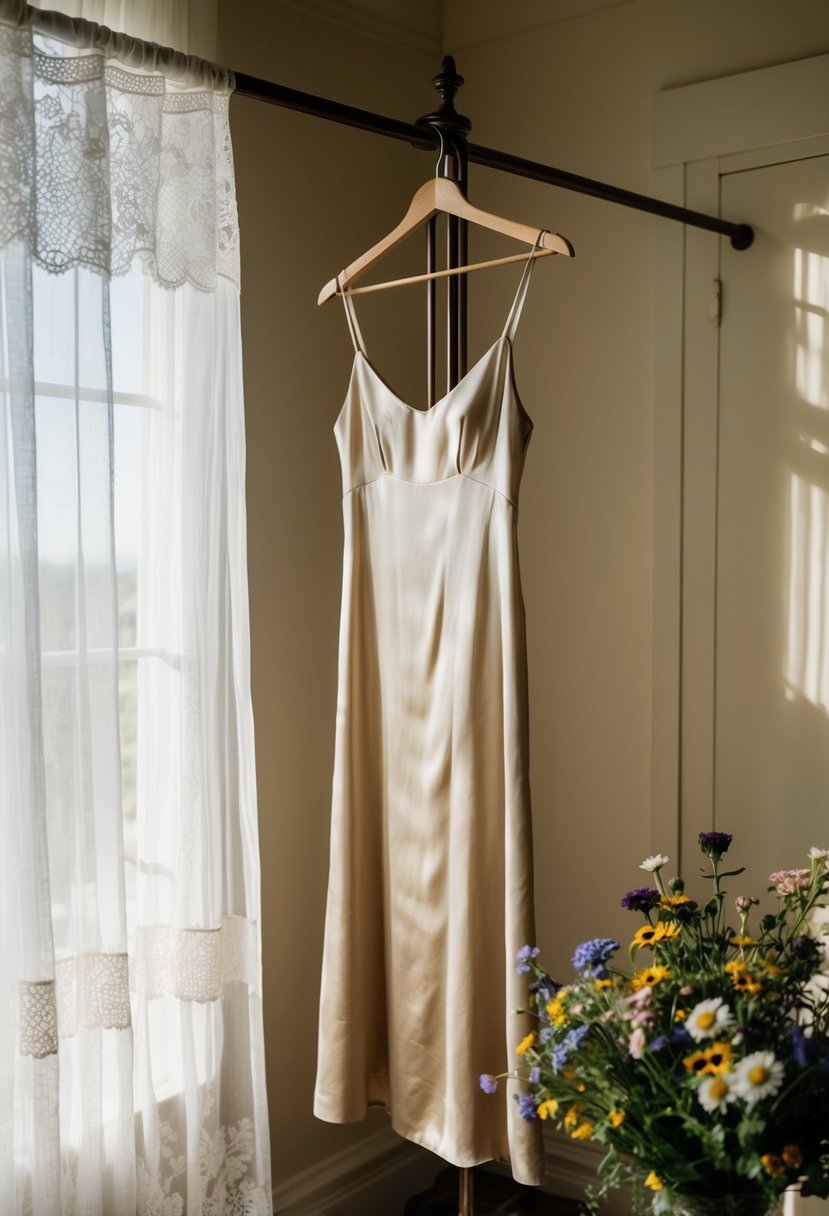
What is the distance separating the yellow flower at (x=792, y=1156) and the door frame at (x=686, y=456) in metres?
1.55

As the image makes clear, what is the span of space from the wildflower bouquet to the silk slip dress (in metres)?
0.59

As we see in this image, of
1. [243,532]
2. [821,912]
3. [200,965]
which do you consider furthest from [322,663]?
[821,912]

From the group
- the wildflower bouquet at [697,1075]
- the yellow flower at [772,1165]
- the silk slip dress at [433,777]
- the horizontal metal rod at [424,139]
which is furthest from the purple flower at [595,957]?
the horizontal metal rod at [424,139]

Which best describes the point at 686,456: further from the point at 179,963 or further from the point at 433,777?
the point at 179,963

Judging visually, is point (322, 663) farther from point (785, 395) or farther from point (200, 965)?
point (785, 395)

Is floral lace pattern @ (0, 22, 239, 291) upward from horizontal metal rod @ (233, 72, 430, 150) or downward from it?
downward

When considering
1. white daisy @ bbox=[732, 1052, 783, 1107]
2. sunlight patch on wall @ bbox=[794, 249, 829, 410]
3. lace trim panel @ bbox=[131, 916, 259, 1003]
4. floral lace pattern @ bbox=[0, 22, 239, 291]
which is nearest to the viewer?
white daisy @ bbox=[732, 1052, 783, 1107]

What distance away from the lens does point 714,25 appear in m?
2.54

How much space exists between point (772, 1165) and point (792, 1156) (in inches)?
0.9

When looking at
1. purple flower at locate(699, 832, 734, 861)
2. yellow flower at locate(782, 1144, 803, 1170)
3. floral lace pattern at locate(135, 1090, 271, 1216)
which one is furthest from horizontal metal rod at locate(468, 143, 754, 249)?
floral lace pattern at locate(135, 1090, 271, 1216)

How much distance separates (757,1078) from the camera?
1022 mm

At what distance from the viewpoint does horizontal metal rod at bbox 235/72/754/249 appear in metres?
1.79

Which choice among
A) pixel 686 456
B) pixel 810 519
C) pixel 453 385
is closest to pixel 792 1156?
pixel 453 385

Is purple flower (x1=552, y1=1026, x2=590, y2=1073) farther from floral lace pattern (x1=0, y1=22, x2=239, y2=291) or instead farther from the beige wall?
the beige wall
